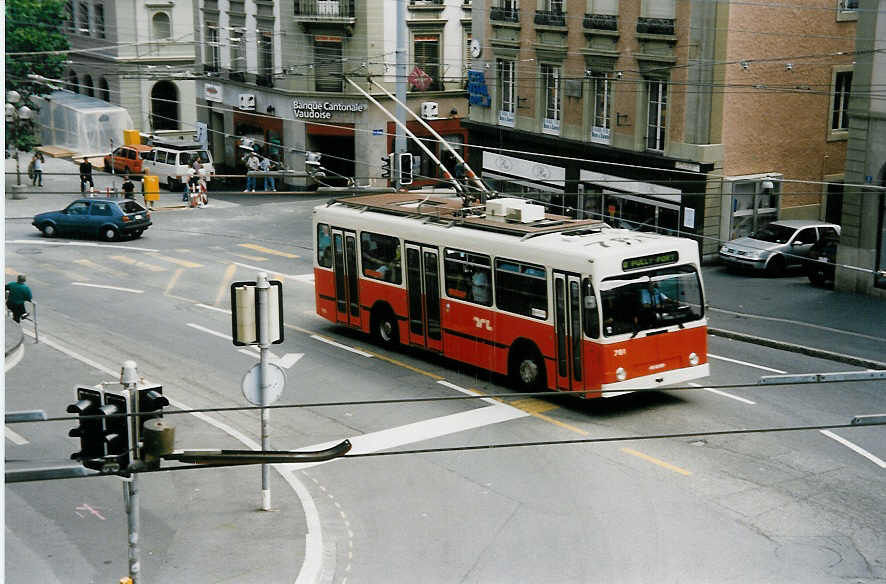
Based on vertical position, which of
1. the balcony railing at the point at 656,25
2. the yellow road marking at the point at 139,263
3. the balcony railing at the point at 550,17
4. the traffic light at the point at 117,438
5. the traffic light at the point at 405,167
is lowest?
the yellow road marking at the point at 139,263

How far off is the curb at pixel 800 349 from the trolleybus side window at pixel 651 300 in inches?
197

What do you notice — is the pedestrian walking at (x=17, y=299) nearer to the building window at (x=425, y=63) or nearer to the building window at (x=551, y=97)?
the building window at (x=551, y=97)

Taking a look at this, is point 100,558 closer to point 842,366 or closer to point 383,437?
point 383,437

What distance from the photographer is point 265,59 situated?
175ft

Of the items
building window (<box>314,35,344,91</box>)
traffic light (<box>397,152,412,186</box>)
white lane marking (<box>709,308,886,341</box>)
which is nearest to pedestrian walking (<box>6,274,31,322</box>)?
traffic light (<box>397,152,412,186</box>)

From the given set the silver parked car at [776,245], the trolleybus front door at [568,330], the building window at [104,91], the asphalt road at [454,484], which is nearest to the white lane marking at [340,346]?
the asphalt road at [454,484]

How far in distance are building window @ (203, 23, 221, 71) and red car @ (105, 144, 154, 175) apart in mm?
7393

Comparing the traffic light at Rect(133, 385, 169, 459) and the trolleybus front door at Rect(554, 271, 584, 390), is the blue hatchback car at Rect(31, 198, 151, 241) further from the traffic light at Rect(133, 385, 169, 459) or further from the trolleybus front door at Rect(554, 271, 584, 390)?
the traffic light at Rect(133, 385, 169, 459)

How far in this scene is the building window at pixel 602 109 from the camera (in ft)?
122

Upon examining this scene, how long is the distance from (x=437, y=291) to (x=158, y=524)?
8.26 meters

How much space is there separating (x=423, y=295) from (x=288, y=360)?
9.94 feet

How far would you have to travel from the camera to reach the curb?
75.1 ft

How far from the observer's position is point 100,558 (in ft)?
46.7

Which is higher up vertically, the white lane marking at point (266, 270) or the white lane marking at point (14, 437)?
the white lane marking at point (266, 270)
